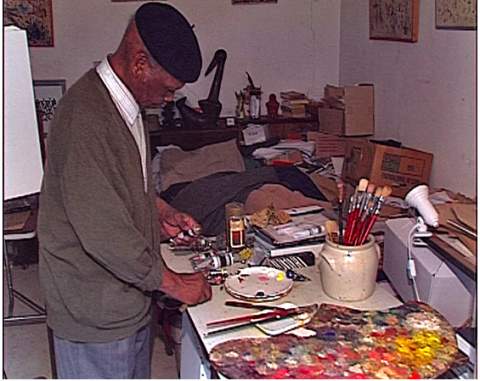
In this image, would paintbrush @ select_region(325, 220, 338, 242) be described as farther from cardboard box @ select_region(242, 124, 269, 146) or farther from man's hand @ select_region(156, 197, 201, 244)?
cardboard box @ select_region(242, 124, 269, 146)

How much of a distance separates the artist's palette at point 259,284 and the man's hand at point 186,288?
0.08m

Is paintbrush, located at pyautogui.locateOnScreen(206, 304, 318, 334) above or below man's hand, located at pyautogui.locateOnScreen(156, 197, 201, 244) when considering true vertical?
below

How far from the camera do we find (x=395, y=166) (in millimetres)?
3684

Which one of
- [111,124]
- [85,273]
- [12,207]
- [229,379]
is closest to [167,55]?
[111,124]

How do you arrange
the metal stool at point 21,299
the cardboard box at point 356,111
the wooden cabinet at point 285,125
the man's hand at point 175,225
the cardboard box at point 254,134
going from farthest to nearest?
the wooden cabinet at point 285,125
the cardboard box at point 254,134
the cardboard box at point 356,111
the metal stool at point 21,299
the man's hand at point 175,225

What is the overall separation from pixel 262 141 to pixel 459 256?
2.87 m

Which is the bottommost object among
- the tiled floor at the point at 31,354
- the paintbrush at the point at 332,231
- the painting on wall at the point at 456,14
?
the tiled floor at the point at 31,354

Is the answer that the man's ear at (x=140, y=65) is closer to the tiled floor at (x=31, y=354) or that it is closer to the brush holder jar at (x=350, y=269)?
the brush holder jar at (x=350, y=269)

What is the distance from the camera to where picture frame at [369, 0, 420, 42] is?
3756 mm

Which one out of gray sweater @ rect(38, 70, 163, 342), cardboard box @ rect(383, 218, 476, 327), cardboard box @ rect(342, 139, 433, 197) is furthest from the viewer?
cardboard box @ rect(342, 139, 433, 197)

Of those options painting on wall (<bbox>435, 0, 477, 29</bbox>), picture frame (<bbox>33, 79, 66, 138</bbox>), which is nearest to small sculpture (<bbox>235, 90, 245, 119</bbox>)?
picture frame (<bbox>33, 79, 66, 138</bbox>)

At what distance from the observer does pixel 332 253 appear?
76.3 inches

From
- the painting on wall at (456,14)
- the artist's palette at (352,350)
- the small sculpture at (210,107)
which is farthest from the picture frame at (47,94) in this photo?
the artist's palette at (352,350)

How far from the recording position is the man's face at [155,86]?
71.1 inches
